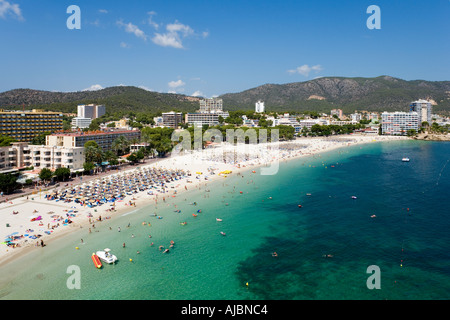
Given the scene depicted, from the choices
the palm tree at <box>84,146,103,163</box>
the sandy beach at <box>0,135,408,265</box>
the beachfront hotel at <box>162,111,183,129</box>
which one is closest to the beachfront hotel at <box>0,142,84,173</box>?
the palm tree at <box>84,146,103,163</box>

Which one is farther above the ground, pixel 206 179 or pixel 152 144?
pixel 152 144

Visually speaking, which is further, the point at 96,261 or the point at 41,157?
the point at 41,157

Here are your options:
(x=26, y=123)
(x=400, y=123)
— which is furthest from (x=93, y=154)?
(x=400, y=123)

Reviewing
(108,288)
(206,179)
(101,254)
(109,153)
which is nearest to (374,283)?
(108,288)

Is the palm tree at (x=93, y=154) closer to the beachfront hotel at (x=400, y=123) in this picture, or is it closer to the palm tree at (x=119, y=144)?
the palm tree at (x=119, y=144)

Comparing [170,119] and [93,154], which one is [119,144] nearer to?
[93,154]

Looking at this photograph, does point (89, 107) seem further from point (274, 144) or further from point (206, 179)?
point (206, 179)
